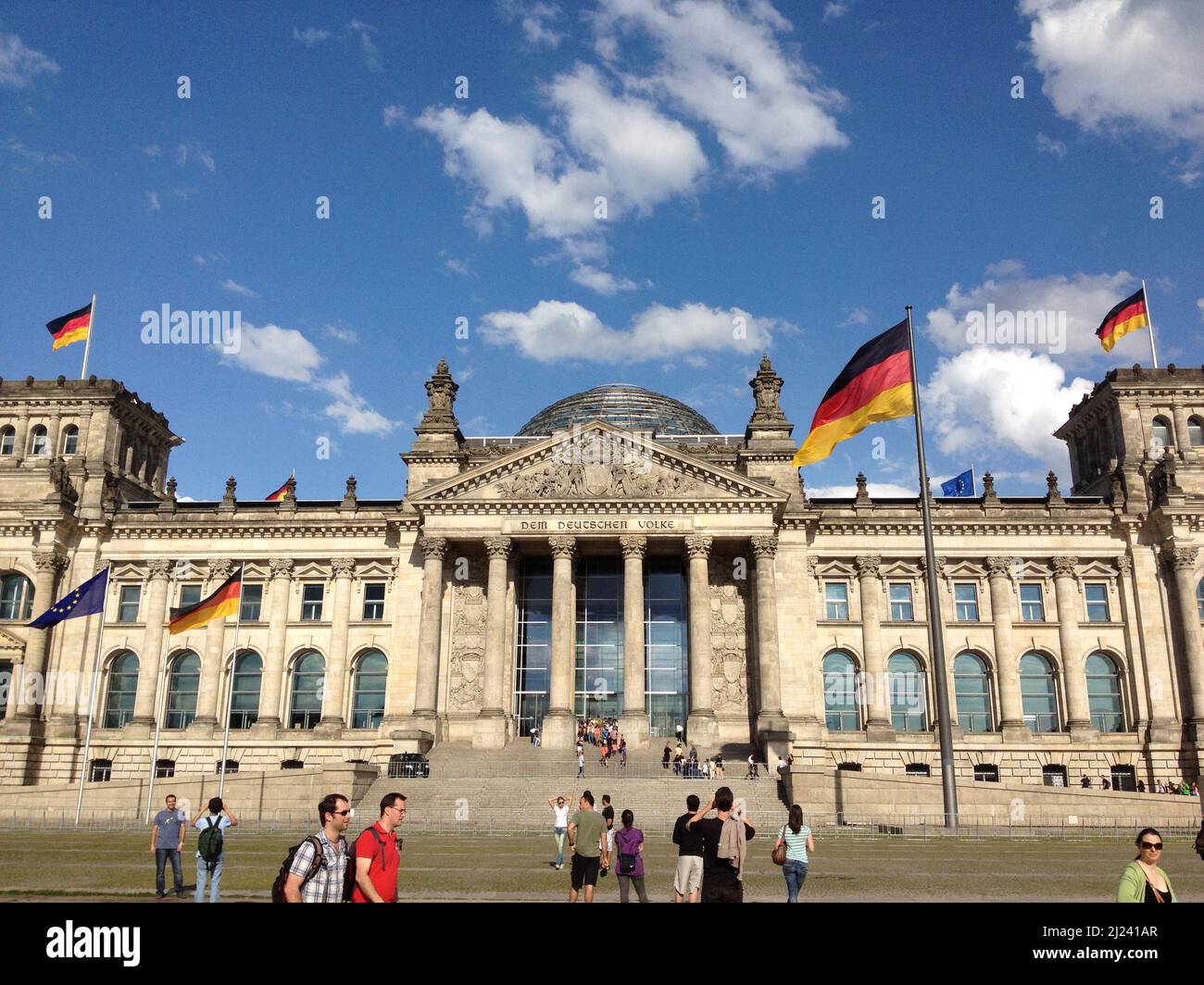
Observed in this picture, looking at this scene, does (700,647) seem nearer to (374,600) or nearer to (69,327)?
(374,600)

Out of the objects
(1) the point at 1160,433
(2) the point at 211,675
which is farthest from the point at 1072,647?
(2) the point at 211,675

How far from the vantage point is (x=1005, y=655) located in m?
57.7

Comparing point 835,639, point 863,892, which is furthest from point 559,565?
point 863,892

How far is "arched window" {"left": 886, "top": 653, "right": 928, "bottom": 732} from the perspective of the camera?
190 ft

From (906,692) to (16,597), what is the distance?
54.1 metres

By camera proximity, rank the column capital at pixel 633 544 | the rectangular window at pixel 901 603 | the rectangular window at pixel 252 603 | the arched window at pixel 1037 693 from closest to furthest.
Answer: the column capital at pixel 633 544, the arched window at pixel 1037 693, the rectangular window at pixel 901 603, the rectangular window at pixel 252 603

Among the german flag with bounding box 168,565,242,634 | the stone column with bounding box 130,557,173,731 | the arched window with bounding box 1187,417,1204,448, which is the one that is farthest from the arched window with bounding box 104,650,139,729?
the arched window with bounding box 1187,417,1204,448

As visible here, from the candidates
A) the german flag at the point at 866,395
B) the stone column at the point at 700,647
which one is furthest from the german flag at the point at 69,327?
the german flag at the point at 866,395

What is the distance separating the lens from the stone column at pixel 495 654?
53.1 metres

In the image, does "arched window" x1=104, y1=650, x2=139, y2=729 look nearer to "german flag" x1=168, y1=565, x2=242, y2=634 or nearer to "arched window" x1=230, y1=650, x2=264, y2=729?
"arched window" x1=230, y1=650, x2=264, y2=729

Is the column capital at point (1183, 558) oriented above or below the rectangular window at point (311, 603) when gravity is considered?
above

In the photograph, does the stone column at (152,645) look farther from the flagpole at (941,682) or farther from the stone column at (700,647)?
the flagpole at (941,682)

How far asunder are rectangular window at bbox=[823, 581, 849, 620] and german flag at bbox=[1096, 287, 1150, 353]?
20.3m

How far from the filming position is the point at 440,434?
2429 inches
